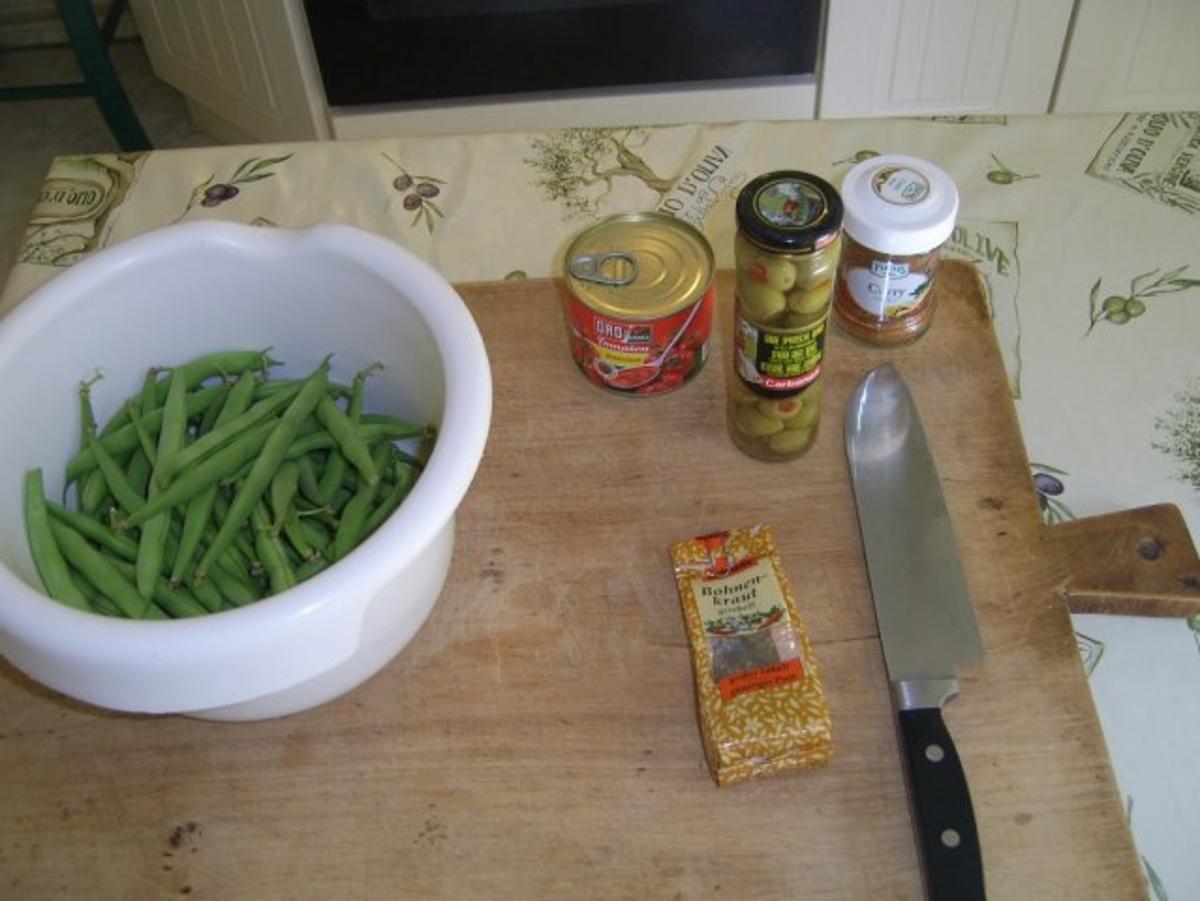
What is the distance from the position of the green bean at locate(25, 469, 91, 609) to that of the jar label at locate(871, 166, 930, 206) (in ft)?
1.94

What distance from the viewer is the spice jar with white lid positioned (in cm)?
82

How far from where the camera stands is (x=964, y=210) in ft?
3.49

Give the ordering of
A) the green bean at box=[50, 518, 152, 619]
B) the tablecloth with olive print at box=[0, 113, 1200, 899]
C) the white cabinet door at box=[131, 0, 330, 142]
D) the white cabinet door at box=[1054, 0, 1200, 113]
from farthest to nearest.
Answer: the white cabinet door at box=[131, 0, 330, 142] → the white cabinet door at box=[1054, 0, 1200, 113] → the tablecloth with olive print at box=[0, 113, 1200, 899] → the green bean at box=[50, 518, 152, 619]

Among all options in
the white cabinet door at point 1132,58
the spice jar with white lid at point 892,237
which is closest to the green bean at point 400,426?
the spice jar with white lid at point 892,237

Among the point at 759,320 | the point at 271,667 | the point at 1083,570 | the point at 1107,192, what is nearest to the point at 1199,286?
the point at 1107,192

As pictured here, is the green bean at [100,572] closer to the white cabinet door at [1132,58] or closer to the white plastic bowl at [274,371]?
the white plastic bowl at [274,371]

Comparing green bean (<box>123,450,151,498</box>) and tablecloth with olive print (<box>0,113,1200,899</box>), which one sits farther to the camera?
tablecloth with olive print (<box>0,113,1200,899</box>)

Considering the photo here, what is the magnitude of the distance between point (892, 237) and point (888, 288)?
47mm

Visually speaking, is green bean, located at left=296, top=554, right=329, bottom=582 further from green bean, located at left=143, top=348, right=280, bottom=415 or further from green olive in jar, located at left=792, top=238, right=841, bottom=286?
green olive in jar, located at left=792, top=238, right=841, bottom=286

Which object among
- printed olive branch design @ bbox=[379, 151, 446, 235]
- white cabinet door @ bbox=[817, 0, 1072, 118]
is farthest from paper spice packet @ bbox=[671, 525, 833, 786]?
white cabinet door @ bbox=[817, 0, 1072, 118]

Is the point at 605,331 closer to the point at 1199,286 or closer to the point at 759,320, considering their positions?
the point at 759,320

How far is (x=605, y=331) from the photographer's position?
32.9 inches

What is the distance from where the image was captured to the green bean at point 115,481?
777 mm

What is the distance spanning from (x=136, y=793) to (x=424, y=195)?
608 millimetres
